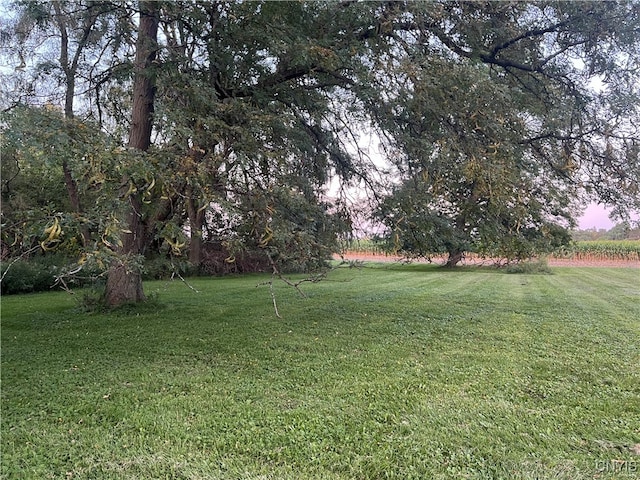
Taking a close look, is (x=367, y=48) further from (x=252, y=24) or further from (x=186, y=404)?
(x=186, y=404)

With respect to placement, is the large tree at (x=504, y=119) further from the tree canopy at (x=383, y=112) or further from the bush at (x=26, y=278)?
the bush at (x=26, y=278)

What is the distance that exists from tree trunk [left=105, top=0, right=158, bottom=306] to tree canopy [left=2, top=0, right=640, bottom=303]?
0.16ft

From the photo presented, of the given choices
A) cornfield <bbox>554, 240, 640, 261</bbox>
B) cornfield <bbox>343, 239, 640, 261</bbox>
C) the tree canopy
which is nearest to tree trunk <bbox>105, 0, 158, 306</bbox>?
the tree canopy

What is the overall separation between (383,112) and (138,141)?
3640mm

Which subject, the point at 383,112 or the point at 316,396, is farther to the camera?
the point at 383,112

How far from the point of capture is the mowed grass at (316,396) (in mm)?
2547

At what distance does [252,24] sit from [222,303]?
561 cm

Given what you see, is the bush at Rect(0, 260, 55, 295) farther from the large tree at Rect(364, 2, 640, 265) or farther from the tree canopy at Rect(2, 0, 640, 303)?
the large tree at Rect(364, 2, 640, 265)

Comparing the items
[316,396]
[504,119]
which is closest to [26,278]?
[316,396]

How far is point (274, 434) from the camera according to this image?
288cm

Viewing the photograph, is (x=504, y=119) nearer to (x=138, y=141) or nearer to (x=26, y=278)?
(x=138, y=141)

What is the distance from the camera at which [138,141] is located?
6.17 m

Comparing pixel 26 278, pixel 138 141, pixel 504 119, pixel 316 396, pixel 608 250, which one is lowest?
pixel 316 396

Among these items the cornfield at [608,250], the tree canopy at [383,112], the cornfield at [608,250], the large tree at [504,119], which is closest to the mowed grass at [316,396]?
the tree canopy at [383,112]
